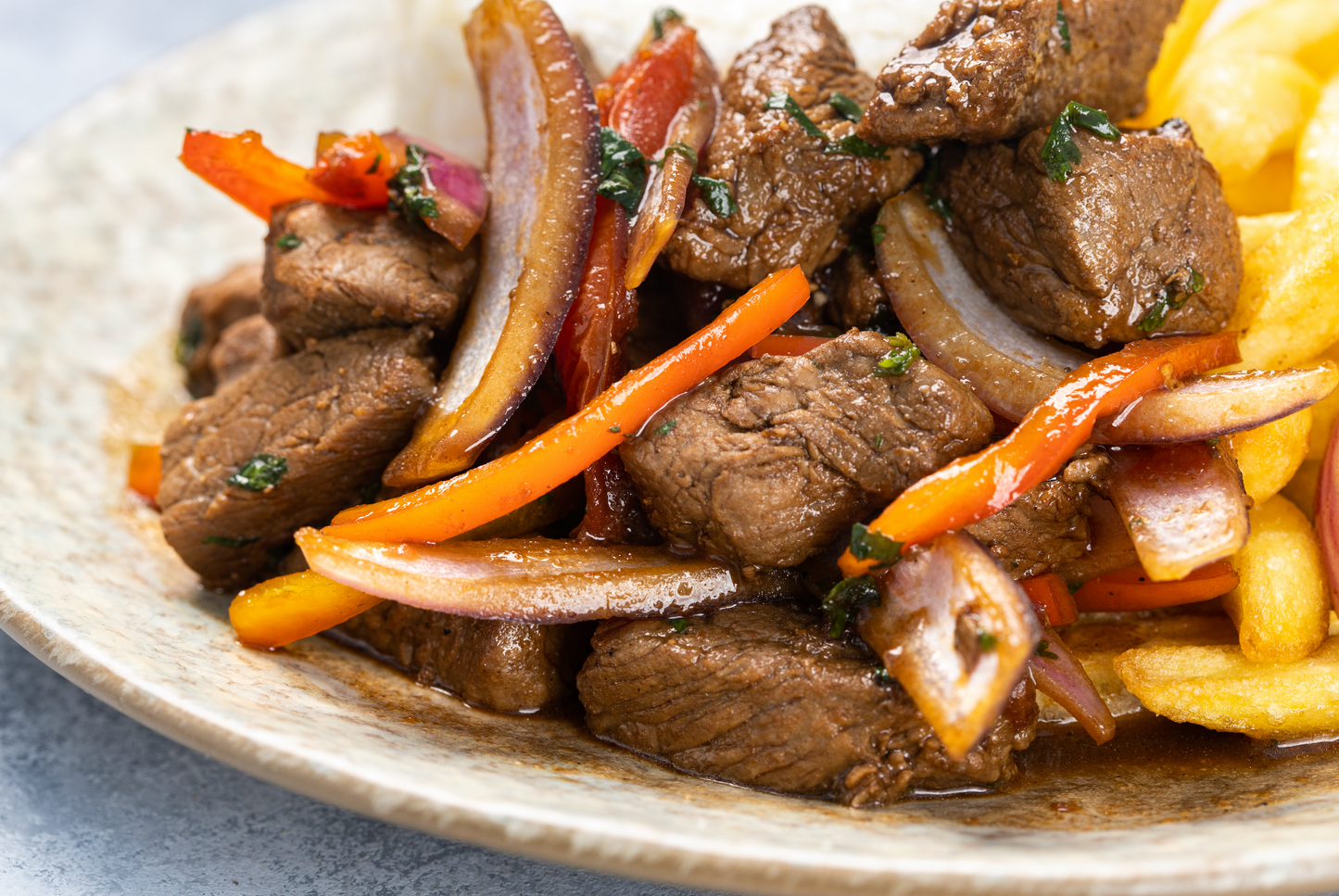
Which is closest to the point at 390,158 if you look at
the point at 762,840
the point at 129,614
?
the point at 129,614

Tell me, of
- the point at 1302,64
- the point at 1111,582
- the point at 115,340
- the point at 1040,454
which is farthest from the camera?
the point at 115,340

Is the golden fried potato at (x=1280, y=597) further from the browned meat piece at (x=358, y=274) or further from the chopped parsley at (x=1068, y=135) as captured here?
the browned meat piece at (x=358, y=274)

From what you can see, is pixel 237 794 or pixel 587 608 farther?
pixel 237 794

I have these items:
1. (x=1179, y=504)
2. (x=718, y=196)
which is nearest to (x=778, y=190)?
(x=718, y=196)

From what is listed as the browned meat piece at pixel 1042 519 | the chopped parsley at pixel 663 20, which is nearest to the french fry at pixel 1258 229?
the browned meat piece at pixel 1042 519

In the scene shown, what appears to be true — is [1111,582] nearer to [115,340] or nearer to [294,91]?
[115,340]

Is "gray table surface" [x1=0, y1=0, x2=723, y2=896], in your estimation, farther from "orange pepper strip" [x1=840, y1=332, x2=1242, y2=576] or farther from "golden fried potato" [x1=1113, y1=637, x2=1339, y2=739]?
"golden fried potato" [x1=1113, y1=637, x2=1339, y2=739]
